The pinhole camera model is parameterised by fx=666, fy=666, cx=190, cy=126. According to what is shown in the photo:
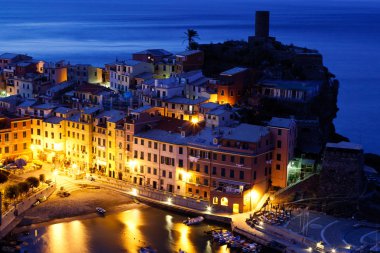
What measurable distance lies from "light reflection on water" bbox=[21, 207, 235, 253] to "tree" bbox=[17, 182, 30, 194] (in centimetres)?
318

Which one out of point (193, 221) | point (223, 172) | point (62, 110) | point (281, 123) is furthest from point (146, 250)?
point (62, 110)

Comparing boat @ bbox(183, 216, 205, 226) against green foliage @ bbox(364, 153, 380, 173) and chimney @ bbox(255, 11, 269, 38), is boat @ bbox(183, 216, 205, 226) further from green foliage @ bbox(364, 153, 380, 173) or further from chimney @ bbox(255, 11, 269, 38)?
chimney @ bbox(255, 11, 269, 38)

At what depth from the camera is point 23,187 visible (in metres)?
36.0

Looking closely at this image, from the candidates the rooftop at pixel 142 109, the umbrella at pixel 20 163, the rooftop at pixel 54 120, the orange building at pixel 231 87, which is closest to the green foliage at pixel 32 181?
the umbrella at pixel 20 163

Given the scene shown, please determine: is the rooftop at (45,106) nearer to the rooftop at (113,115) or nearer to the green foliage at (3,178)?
the rooftop at (113,115)

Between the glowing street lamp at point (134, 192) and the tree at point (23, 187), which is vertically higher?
the tree at point (23, 187)

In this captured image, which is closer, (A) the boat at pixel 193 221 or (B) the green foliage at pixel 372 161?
(A) the boat at pixel 193 221

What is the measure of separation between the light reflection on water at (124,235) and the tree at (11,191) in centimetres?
306

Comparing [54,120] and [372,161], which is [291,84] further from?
[54,120]

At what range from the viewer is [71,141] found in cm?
4281

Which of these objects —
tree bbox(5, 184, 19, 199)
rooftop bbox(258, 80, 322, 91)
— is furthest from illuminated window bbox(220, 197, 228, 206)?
rooftop bbox(258, 80, 322, 91)

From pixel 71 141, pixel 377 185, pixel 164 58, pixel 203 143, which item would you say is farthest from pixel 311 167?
pixel 164 58

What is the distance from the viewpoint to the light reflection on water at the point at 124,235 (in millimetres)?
31250

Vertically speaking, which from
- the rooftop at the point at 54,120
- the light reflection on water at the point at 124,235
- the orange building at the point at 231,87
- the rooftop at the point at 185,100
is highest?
the orange building at the point at 231,87
